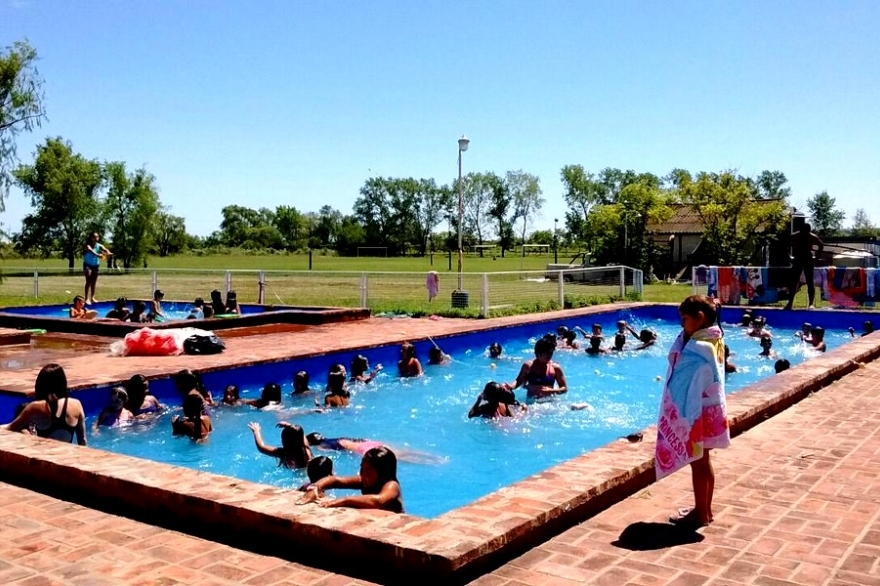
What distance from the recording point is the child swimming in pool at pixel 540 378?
36.6 ft

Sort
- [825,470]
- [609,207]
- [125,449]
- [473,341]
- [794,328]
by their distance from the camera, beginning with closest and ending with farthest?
1. [825,470]
2. [125,449]
3. [473,341]
4. [794,328]
5. [609,207]

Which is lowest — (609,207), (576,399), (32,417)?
(576,399)

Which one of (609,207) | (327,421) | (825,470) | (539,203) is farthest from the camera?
(539,203)

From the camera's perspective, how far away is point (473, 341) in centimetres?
1611

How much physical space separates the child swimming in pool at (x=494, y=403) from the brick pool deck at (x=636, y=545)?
4406 millimetres

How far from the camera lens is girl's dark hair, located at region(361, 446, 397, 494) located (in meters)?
5.03

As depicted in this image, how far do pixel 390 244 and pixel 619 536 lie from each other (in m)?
116

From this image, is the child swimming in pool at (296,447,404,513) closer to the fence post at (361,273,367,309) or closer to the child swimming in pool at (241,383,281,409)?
the child swimming in pool at (241,383,281,409)

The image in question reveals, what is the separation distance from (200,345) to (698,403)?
31.2ft

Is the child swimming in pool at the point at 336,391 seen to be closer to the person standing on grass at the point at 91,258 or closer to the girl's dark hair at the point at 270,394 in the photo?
the girl's dark hair at the point at 270,394

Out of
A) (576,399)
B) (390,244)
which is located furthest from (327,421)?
(390,244)

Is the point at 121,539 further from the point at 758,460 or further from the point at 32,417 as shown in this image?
the point at 758,460

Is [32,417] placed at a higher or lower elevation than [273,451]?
higher

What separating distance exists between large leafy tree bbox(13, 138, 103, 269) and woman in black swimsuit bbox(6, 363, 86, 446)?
4312 centimetres
